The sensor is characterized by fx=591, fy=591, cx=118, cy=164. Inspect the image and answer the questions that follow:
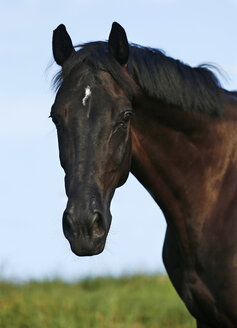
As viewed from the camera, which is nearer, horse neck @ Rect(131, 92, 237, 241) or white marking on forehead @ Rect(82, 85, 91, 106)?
white marking on forehead @ Rect(82, 85, 91, 106)

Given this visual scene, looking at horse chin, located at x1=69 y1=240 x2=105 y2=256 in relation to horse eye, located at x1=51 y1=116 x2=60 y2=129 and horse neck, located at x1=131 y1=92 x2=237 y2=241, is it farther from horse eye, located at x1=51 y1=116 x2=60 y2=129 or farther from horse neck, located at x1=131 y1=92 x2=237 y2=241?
horse neck, located at x1=131 y1=92 x2=237 y2=241

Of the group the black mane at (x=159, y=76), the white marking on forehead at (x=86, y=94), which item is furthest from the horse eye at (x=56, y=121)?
the black mane at (x=159, y=76)

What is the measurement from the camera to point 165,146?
495 cm

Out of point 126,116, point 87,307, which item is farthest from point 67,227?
point 87,307

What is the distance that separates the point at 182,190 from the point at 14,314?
4935 mm

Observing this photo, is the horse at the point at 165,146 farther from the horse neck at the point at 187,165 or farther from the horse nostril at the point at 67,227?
the horse nostril at the point at 67,227

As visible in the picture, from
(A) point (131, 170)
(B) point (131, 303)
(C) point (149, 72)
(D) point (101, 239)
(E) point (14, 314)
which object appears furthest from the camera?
(B) point (131, 303)

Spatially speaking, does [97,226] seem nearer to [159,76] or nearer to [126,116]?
[126,116]

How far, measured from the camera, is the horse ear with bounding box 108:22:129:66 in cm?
456

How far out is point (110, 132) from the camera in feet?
14.1

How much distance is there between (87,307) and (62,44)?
18.1 ft

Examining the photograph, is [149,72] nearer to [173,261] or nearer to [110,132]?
[110,132]

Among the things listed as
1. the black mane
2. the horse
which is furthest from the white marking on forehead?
the black mane

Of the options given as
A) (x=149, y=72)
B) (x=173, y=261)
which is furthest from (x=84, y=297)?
(x=149, y=72)
